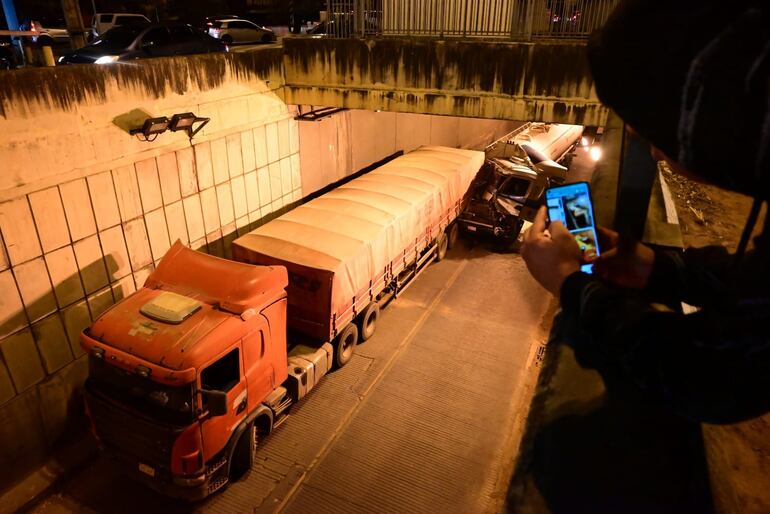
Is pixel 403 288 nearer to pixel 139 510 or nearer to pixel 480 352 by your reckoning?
pixel 480 352

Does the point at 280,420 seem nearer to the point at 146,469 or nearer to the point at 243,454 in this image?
the point at 243,454

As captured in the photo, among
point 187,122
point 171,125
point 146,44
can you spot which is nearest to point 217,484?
point 171,125

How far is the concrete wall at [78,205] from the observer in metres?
7.11

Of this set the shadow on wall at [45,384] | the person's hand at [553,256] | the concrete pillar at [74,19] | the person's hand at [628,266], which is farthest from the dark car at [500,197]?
the person's hand at [553,256]

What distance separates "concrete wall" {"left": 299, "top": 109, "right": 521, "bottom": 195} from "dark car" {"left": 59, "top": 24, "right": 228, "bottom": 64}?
15.1ft

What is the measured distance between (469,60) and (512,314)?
245 inches

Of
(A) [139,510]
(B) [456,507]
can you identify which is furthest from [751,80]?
(A) [139,510]

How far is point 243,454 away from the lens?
7.85 meters

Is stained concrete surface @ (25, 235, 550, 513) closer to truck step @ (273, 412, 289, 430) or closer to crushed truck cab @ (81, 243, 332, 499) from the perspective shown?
truck step @ (273, 412, 289, 430)

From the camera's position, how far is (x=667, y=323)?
4.08 feet

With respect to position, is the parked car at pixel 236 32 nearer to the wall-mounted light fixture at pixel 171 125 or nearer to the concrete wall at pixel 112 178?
the concrete wall at pixel 112 178

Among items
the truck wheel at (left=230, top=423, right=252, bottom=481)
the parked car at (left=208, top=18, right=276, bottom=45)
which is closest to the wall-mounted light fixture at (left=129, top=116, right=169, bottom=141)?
the truck wheel at (left=230, top=423, right=252, bottom=481)

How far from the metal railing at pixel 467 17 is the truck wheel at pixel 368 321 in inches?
266

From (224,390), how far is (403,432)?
353 cm
